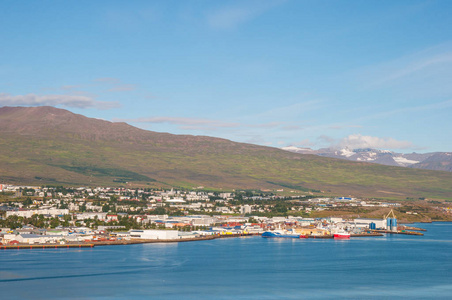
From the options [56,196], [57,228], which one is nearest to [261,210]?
[56,196]

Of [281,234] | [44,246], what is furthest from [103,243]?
[281,234]

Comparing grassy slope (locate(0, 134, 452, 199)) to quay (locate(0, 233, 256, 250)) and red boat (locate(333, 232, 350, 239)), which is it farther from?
red boat (locate(333, 232, 350, 239))

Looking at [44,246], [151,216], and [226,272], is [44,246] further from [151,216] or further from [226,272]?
[151,216]

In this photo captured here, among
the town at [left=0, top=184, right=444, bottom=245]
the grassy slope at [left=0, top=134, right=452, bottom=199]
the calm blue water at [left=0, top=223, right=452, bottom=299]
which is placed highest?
the grassy slope at [left=0, top=134, right=452, bottom=199]

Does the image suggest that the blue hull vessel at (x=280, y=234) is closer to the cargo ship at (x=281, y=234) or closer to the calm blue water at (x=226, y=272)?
the cargo ship at (x=281, y=234)

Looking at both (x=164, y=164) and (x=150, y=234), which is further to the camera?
(x=164, y=164)

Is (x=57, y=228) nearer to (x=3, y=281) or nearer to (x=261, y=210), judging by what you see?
(x=3, y=281)

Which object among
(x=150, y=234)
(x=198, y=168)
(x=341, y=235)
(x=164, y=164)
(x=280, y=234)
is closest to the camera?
(x=150, y=234)

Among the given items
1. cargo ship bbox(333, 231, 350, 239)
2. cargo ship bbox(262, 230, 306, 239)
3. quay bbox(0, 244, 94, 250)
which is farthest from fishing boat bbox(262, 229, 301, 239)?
quay bbox(0, 244, 94, 250)
